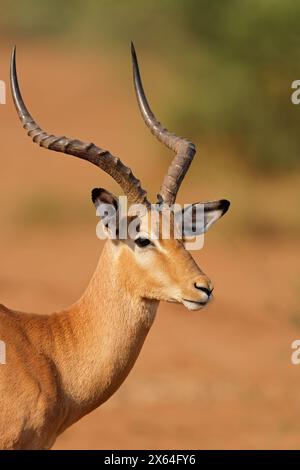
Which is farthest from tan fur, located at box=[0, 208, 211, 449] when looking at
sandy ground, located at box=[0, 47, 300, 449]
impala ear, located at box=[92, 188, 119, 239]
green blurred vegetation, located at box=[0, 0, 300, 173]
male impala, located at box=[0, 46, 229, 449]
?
green blurred vegetation, located at box=[0, 0, 300, 173]

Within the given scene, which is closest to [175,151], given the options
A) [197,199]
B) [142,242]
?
[142,242]

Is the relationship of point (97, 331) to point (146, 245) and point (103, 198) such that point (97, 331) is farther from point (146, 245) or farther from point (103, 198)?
point (103, 198)

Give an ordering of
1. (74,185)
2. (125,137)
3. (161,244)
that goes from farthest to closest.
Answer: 1. (125,137)
2. (74,185)
3. (161,244)

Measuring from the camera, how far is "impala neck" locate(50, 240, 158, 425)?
26.8 ft

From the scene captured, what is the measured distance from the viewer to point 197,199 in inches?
969

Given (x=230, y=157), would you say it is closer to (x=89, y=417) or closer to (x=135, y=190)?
(x=89, y=417)

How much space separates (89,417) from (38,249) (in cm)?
875

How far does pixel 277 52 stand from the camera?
21891 mm

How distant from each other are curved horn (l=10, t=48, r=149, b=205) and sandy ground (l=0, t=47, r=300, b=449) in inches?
222

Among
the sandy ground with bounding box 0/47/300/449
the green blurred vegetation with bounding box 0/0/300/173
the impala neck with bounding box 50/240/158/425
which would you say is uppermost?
the green blurred vegetation with bounding box 0/0/300/173

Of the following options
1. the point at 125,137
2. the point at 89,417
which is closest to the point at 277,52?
the point at 89,417

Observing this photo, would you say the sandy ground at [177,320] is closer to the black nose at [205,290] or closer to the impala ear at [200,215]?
the impala ear at [200,215]

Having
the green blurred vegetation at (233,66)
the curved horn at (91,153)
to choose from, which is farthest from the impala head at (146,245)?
the green blurred vegetation at (233,66)

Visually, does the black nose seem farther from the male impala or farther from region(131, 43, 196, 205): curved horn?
region(131, 43, 196, 205): curved horn
